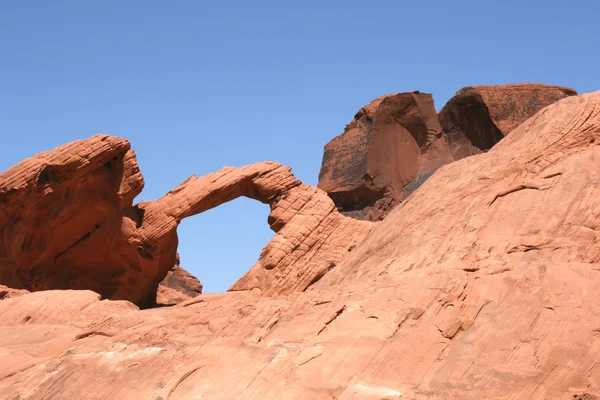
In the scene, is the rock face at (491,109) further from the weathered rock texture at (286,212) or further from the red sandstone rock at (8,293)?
the red sandstone rock at (8,293)

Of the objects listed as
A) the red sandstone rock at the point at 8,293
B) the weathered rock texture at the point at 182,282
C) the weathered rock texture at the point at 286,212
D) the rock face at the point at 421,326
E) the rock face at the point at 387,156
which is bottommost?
the rock face at the point at 421,326

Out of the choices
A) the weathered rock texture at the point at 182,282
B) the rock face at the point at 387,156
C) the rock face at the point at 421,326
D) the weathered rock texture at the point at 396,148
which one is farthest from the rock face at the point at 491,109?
the rock face at the point at 421,326

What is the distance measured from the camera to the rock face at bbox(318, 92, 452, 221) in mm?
23625

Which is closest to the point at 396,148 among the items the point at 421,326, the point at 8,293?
the point at 8,293

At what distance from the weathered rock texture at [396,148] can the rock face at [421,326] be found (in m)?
11.4

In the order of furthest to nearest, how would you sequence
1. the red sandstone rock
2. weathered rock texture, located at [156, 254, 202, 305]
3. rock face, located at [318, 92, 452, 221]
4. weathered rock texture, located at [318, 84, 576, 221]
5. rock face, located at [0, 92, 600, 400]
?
rock face, located at [318, 92, 452, 221], weathered rock texture, located at [318, 84, 576, 221], weathered rock texture, located at [156, 254, 202, 305], the red sandstone rock, rock face, located at [0, 92, 600, 400]

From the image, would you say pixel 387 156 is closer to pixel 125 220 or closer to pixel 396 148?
pixel 396 148

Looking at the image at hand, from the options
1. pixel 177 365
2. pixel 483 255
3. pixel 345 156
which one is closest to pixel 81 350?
pixel 177 365

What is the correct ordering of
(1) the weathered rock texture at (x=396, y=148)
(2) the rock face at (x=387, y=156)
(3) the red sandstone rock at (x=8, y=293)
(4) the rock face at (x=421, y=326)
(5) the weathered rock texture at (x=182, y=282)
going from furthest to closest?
(2) the rock face at (x=387, y=156), (1) the weathered rock texture at (x=396, y=148), (5) the weathered rock texture at (x=182, y=282), (3) the red sandstone rock at (x=8, y=293), (4) the rock face at (x=421, y=326)

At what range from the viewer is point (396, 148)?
79.7ft

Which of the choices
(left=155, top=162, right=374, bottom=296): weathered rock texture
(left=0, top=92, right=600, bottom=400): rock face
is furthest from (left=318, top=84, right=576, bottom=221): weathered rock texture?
(left=0, top=92, right=600, bottom=400): rock face

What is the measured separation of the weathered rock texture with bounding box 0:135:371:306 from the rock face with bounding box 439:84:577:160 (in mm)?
7687

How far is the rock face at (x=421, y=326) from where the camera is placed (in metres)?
8.51

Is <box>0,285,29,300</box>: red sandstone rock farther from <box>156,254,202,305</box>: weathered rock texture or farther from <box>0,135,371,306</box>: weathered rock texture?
<box>156,254,202,305</box>: weathered rock texture
